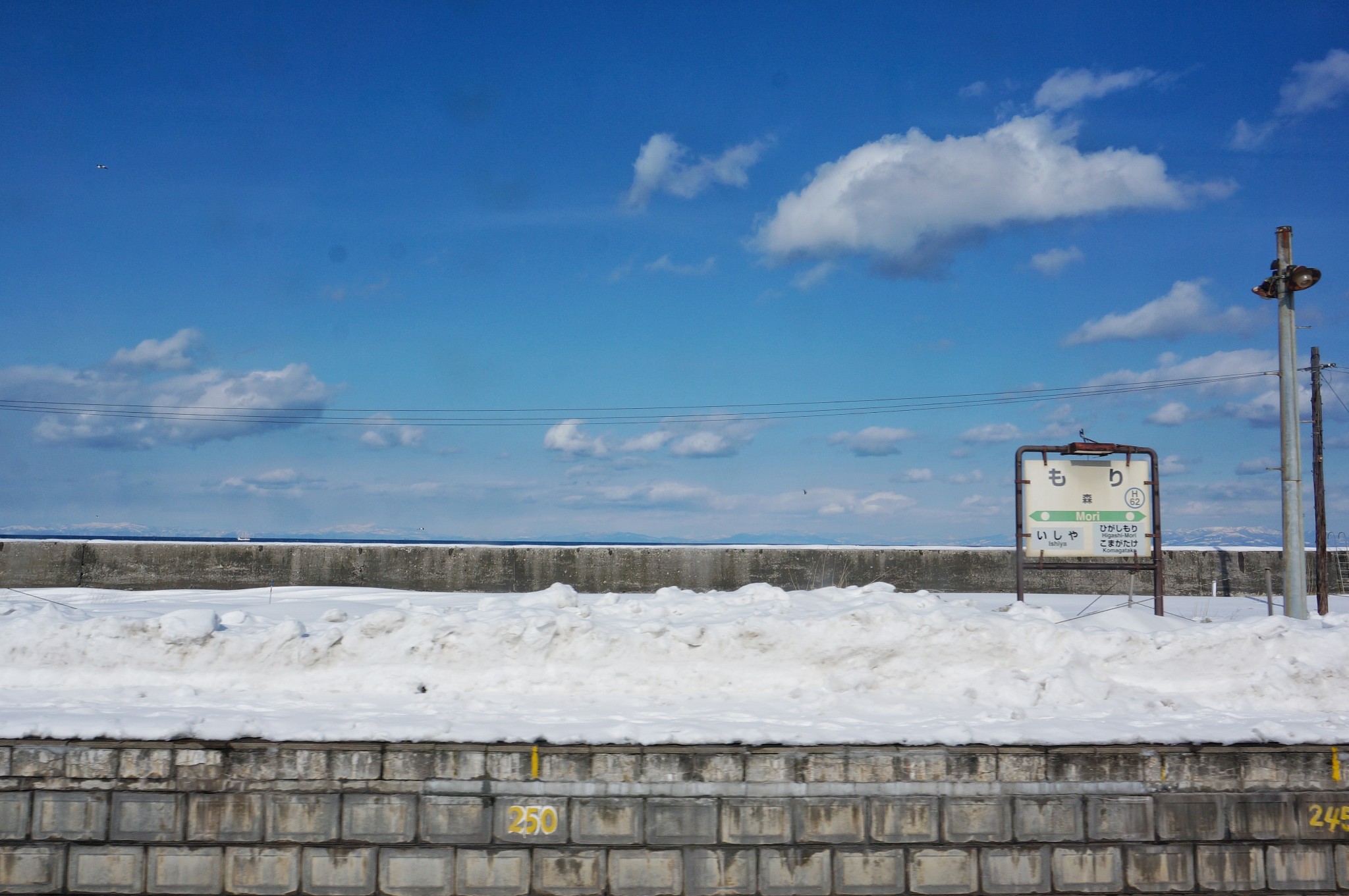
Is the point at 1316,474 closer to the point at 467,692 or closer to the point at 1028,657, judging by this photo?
the point at 1028,657

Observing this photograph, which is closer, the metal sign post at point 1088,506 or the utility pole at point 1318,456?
the metal sign post at point 1088,506

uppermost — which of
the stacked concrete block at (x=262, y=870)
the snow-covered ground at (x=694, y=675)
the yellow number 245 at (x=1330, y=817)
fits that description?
the snow-covered ground at (x=694, y=675)

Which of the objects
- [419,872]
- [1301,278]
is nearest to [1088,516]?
[1301,278]

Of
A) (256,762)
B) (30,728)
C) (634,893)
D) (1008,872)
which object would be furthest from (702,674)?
(30,728)

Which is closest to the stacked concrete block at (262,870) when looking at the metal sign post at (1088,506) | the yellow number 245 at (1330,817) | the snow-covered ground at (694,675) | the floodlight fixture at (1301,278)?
the snow-covered ground at (694,675)

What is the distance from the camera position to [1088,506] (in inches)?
489

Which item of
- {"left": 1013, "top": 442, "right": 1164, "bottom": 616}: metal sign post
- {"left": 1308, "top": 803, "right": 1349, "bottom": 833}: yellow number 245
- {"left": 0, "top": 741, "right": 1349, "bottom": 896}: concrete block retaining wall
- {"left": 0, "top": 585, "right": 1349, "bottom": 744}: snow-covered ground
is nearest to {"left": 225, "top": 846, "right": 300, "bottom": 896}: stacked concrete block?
{"left": 0, "top": 741, "right": 1349, "bottom": 896}: concrete block retaining wall

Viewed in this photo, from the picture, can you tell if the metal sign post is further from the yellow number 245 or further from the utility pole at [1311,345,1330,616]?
the utility pole at [1311,345,1330,616]

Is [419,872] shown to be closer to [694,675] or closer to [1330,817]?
[694,675]

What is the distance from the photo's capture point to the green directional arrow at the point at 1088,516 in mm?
12328

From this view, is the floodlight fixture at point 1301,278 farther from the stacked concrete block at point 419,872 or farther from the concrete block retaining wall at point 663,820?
the stacked concrete block at point 419,872

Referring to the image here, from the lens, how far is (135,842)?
22.0 ft

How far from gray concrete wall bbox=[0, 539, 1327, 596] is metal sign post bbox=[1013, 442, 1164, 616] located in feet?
15.5

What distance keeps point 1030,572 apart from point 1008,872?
1175 centimetres
